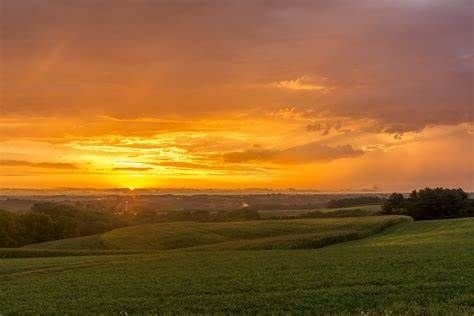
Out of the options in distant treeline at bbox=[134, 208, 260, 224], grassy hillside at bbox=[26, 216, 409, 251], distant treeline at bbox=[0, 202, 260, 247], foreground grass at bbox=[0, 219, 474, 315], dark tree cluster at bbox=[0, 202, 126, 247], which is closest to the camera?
foreground grass at bbox=[0, 219, 474, 315]

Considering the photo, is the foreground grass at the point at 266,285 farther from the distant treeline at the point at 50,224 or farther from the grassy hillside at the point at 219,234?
the distant treeline at the point at 50,224

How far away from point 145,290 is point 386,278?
13502 millimetres

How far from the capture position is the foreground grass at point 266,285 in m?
24.8

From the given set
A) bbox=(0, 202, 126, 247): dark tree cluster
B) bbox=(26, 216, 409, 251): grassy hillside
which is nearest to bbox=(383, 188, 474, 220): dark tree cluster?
bbox=(26, 216, 409, 251): grassy hillside

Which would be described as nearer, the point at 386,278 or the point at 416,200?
the point at 386,278

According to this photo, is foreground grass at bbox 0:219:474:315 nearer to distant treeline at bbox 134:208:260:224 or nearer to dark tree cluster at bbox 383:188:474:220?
dark tree cluster at bbox 383:188:474:220

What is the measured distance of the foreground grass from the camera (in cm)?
2477

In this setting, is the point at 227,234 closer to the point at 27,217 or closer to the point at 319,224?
the point at 319,224

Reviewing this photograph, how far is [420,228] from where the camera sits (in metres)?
74.9

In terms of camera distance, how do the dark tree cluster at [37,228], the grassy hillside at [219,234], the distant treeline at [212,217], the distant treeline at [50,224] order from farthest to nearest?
1. the distant treeline at [212,217]
2. the distant treeline at [50,224]
3. the dark tree cluster at [37,228]
4. the grassy hillside at [219,234]

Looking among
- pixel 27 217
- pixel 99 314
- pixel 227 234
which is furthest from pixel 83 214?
pixel 99 314

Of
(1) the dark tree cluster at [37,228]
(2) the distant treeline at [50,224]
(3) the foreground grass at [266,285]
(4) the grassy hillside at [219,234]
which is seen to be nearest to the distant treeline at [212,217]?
(2) the distant treeline at [50,224]

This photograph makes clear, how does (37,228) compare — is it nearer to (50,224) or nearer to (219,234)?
(50,224)

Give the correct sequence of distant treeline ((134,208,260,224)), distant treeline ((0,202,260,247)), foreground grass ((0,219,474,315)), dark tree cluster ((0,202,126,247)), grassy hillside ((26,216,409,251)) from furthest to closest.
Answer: distant treeline ((134,208,260,224)) < distant treeline ((0,202,260,247)) < dark tree cluster ((0,202,126,247)) < grassy hillside ((26,216,409,251)) < foreground grass ((0,219,474,315))
